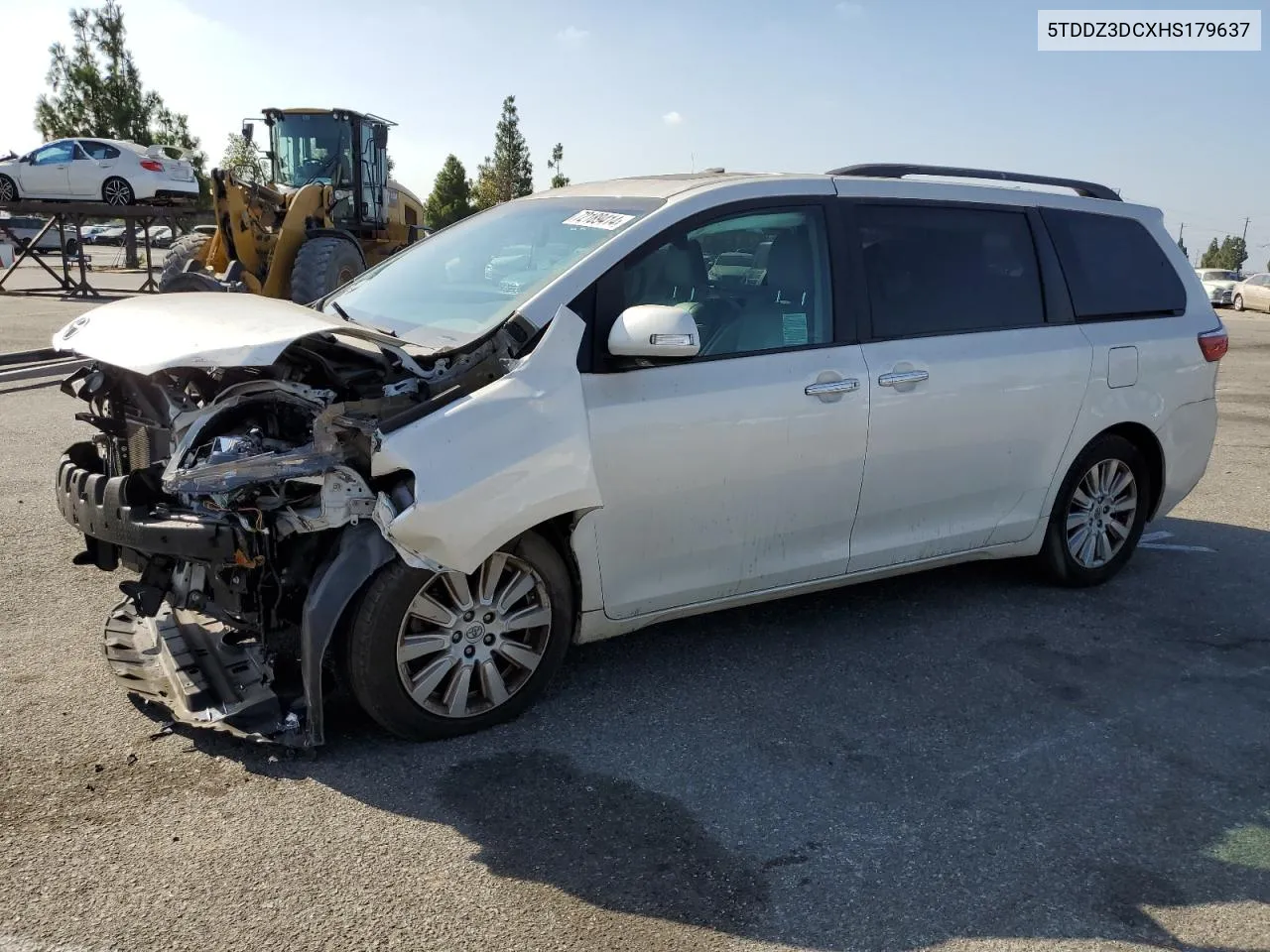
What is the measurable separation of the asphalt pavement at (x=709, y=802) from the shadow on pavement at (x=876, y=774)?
0.04 ft

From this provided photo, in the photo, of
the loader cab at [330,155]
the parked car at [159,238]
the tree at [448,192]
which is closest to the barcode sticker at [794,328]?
the loader cab at [330,155]

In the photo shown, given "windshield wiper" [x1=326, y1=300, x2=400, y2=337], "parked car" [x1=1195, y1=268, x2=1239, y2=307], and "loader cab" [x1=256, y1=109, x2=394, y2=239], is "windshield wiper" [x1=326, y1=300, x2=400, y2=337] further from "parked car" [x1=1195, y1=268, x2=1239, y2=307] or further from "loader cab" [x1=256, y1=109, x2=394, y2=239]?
"parked car" [x1=1195, y1=268, x2=1239, y2=307]

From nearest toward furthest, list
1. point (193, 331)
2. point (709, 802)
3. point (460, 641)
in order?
point (709, 802) → point (193, 331) → point (460, 641)

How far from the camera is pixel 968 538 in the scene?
493 cm

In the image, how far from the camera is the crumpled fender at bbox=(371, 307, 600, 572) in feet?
11.0

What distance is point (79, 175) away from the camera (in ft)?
75.0

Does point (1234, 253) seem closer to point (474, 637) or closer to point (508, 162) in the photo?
point (508, 162)

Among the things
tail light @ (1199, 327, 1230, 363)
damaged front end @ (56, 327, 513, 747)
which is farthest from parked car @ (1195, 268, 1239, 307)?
damaged front end @ (56, 327, 513, 747)

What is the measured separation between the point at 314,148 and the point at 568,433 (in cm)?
1442

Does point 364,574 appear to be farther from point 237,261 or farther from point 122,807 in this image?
point 237,261

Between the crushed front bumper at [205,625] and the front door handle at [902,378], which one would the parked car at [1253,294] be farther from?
the crushed front bumper at [205,625]

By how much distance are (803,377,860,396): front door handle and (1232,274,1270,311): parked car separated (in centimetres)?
3419

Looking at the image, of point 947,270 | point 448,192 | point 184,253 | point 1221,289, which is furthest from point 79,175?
point 448,192

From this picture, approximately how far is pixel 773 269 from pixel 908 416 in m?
0.82
